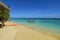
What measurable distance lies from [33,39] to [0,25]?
6793 mm

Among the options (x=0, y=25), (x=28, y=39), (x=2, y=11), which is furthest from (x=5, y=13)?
(x=28, y=39)

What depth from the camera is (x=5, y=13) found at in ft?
56.9

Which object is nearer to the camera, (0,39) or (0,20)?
(0,39)

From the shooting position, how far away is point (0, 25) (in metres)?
15.2

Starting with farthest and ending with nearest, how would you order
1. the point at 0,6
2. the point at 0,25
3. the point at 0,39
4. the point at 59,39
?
the point at 0,6, the point at 0,25, the point at 59,39, the point at 0,39

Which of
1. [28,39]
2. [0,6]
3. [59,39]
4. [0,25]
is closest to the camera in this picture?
[28,39]

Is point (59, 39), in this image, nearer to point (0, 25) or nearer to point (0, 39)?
point (0, 39)

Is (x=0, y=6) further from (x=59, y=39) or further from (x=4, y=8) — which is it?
(x=59, y=39)

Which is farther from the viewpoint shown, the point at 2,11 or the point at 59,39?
the point at 2,11

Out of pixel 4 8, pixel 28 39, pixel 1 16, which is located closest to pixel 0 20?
pixel 1 16

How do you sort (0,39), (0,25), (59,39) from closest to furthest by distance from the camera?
(0,39)
(59,39)
(0,25)

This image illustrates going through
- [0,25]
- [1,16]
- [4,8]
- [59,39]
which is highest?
[4,8]

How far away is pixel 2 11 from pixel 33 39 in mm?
8794

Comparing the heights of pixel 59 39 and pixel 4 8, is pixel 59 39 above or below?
below
